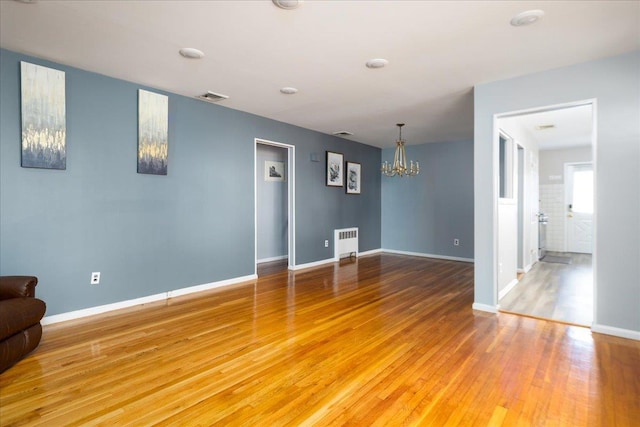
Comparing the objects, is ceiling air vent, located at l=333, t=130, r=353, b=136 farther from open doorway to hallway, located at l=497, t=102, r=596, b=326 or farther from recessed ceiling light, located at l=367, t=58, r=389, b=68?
recessed ceiling light, located at l=367, t=58, r=389, b=68

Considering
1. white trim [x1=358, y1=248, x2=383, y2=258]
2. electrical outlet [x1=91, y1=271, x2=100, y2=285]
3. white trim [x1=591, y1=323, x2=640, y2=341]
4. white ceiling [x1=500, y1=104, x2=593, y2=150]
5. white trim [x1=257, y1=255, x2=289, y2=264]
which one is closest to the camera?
white trim [x1=591, y1=323, x2=640, y2=341]

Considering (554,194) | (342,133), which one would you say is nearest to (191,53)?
(342,133)

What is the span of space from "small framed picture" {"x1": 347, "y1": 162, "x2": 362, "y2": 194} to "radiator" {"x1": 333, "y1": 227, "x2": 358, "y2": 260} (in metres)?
0.86

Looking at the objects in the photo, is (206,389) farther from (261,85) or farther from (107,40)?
(261,85)

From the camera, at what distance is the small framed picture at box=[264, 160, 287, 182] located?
682 cm

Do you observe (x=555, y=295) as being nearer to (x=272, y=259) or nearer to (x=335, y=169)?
(x=335, y=169)

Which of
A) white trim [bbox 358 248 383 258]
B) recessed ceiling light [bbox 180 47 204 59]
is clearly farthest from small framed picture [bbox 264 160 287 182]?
recessed ceiling light [bbox 180 47 204 59]

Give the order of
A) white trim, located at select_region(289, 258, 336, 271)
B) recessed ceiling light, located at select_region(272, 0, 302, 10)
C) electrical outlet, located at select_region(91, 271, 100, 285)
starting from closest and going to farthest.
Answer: recessed ceiling light, located at select_region(272, 0, 302, 10)
electrical outlet, located at select_region(91, 271, 100, 285)
white trim, located at select_region(289, 258, 336, 271)

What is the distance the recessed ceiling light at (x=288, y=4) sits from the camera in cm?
220

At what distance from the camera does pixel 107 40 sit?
276 centimetres

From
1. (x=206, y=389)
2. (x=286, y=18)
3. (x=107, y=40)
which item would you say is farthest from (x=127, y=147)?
(x=206, y=389)

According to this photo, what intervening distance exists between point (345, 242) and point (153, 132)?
4.23 metres

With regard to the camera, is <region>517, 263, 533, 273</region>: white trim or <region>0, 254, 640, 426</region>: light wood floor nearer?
<region>0, 254, 640, 426</region>: light wood floor

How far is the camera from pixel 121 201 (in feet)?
12.1
